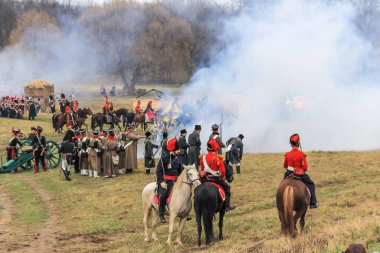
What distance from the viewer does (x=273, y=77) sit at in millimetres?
29141

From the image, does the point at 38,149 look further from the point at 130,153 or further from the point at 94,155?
the point at 130,153

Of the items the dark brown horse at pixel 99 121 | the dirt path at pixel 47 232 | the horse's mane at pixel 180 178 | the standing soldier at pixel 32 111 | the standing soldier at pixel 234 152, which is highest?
the standing soldier at pixel 32 111

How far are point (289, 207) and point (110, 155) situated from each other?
37.3ft

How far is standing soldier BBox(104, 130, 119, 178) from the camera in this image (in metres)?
20.6

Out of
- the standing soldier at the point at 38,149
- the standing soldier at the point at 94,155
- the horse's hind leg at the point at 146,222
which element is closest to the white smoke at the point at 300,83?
the standing soldier at the point at 94,155

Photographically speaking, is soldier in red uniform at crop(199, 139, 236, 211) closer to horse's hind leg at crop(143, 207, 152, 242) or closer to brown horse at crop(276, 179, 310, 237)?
brown horse at crop(276, 179, 310, 237)

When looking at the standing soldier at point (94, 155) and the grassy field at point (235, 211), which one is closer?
the grassy field at point (235, 211)

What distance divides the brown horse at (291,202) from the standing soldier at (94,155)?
Answer: 11.3 metres

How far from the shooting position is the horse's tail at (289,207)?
1016 cm

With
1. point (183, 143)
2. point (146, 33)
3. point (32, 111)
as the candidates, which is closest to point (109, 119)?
point (32, 111)

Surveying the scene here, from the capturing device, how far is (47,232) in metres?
13.9

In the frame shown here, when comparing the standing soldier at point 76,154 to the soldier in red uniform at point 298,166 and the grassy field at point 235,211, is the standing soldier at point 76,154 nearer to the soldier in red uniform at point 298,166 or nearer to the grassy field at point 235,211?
the grassy field at point 235,211

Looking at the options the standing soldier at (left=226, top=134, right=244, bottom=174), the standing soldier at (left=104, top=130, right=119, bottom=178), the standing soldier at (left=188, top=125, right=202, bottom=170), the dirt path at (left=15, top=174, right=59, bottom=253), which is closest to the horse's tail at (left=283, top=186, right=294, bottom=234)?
the dirt path at (left=15, top=174, right=59, bottom=253)

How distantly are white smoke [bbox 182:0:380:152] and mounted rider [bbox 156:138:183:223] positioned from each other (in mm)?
15554
